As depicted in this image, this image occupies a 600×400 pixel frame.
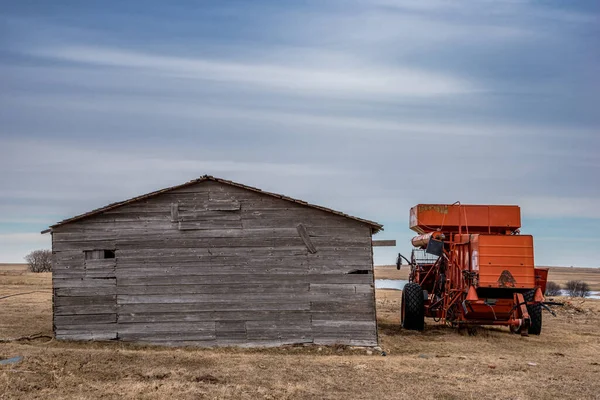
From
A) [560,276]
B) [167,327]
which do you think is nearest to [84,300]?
[167,327]

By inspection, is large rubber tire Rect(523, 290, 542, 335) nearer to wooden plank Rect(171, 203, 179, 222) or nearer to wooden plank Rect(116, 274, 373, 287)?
wooden plank Rect(116, 274, 373, 287)

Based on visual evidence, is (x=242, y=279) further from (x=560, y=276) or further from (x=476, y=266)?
(x=560, y=276)

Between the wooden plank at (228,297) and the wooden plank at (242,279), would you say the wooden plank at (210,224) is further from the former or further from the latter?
the wooden plank at (228,297)

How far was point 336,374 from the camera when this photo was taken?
1423 cm

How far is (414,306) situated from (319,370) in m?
7.37

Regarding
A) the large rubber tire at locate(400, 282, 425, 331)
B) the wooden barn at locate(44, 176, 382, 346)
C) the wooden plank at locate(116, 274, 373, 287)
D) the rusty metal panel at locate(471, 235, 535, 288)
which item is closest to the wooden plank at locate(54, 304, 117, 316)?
the wooden barn at locate(44, 176, 382, 346)

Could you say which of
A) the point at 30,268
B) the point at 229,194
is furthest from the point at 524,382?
the point at 30,268

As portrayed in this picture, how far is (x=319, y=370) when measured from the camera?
14.6 m

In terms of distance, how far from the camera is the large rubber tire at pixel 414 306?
21188 mm

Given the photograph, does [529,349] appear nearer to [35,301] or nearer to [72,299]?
[72,299]

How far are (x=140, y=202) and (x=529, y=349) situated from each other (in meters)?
11.8

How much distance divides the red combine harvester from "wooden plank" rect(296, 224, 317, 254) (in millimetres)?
4683

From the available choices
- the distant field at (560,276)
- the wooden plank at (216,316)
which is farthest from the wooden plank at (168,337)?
the distant field at (560,276)

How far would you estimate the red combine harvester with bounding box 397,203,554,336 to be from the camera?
18328 millimetres
